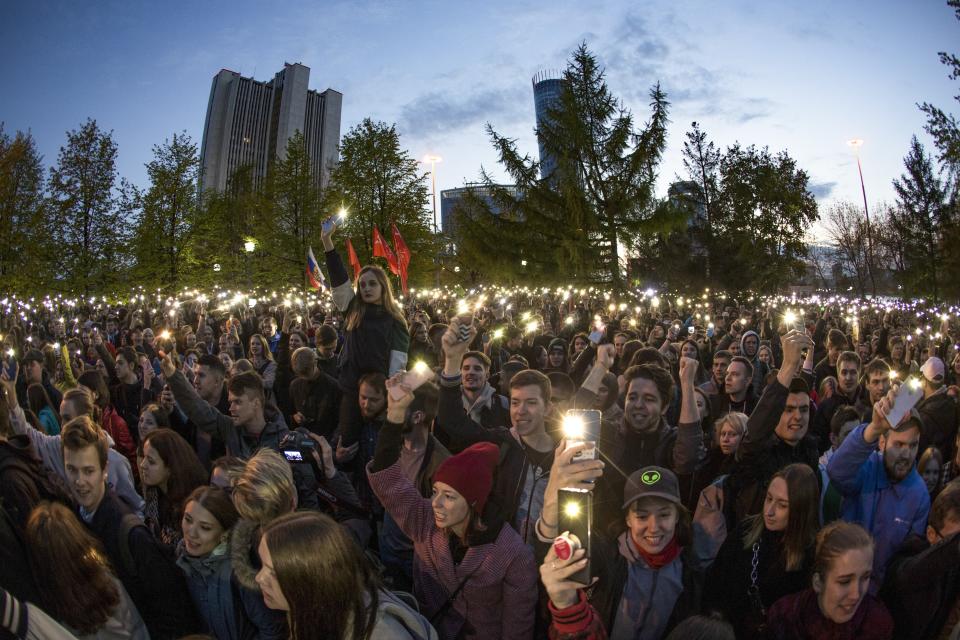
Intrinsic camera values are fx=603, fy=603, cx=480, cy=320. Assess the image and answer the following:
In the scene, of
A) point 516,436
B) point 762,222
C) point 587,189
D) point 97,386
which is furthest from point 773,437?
point 762,222

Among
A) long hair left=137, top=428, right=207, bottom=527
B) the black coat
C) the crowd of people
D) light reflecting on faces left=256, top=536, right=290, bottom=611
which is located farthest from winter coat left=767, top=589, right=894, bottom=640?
long hair left=137, top=428, right=207, bottom=527

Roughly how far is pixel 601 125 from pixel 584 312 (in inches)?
436

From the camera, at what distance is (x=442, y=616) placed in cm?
293

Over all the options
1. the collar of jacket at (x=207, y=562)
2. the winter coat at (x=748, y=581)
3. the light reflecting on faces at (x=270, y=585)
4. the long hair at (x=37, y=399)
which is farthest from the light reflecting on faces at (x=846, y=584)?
the long hair at (x=37, y=399)

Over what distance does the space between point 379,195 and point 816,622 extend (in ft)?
91.7

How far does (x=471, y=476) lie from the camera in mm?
2918

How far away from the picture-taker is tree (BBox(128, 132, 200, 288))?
2450cm

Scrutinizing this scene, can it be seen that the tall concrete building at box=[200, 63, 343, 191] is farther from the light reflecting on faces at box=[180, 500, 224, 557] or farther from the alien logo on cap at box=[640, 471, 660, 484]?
the alien logo on cap at box=[640, 471, 660, 484]

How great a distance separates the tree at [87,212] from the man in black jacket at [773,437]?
81.8 feet

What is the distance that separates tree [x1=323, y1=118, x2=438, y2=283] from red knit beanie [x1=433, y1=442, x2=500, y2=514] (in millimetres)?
25912

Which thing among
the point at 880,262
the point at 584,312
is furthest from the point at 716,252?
the point at 880,262

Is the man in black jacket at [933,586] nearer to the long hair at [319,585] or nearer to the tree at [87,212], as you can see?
the long hair at [319,585]

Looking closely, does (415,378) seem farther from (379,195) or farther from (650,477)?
(379,195)

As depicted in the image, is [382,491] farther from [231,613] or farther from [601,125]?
[601,125]
